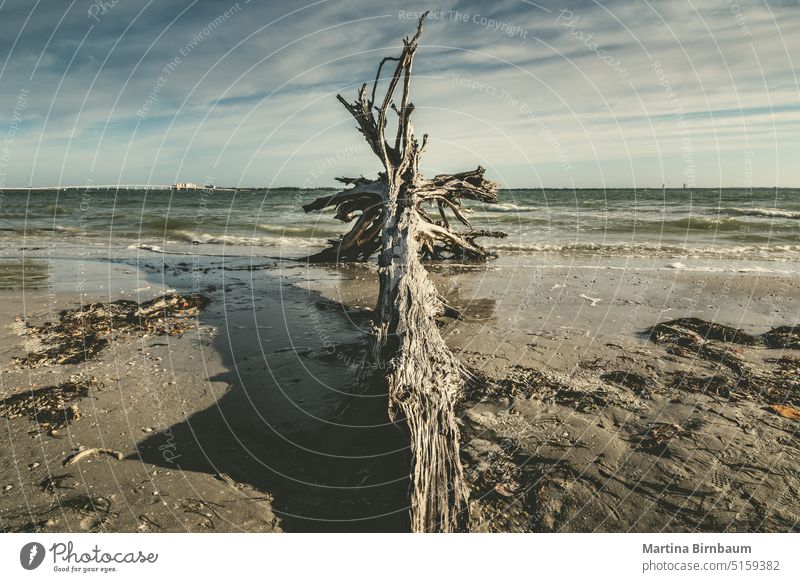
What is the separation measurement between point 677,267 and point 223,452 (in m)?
11.8

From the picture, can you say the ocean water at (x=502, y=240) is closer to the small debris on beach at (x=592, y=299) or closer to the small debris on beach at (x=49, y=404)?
the small debris on beach at (x=592, y=299)

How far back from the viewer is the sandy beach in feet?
10.3

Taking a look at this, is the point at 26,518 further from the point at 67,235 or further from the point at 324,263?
the point at 67,235

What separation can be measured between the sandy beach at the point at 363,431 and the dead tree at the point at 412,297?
8.8 inches

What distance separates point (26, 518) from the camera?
2.96 m

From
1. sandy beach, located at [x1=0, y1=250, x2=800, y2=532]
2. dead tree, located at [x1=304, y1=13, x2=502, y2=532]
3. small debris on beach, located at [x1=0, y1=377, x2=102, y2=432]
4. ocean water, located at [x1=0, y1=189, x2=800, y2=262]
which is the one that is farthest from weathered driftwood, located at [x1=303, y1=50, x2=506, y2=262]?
small debris on beach, located at [x1=0, y1=377, x2=102, y2=432]

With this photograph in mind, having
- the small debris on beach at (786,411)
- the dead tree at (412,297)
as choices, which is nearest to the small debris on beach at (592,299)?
the dead tree at (412,297)

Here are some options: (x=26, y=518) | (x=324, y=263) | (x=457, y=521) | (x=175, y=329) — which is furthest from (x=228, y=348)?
(x=324, y=263)
